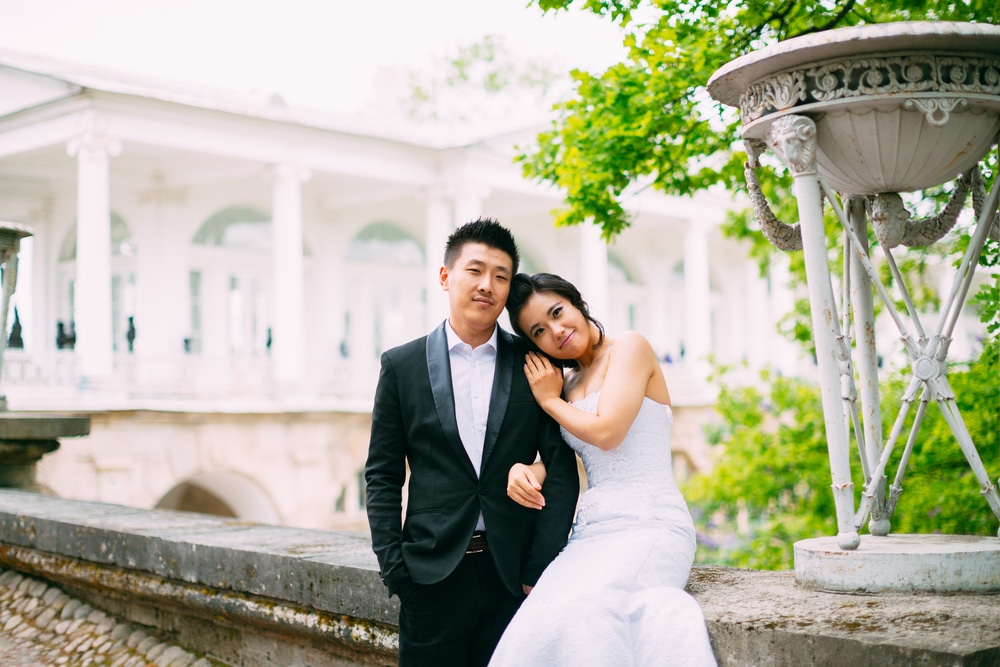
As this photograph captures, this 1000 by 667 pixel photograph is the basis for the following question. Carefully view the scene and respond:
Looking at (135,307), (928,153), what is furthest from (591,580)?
(135,307)

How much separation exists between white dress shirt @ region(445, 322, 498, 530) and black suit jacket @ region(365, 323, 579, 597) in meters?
0.04

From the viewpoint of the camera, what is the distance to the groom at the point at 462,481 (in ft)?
8.94

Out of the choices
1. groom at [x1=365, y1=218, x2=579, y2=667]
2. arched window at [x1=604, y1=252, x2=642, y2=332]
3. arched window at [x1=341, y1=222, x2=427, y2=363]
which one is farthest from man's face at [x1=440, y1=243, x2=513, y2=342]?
arched window at [x1=604, y1=252, x2=642, y2=332]

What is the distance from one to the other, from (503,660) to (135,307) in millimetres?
16497

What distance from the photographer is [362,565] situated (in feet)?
11.3

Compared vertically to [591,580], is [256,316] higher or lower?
higher

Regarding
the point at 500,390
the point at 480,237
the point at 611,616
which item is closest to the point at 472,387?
the point at 500,390

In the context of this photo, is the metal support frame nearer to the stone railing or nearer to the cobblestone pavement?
the stone railing

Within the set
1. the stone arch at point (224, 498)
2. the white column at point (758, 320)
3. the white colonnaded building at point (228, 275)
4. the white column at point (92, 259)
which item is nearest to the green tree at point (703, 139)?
the white colonnaded building at point (228, 275)

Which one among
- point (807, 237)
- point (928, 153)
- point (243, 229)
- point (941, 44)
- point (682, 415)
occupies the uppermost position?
point (243, 229)

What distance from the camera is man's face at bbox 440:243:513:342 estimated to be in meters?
2.81

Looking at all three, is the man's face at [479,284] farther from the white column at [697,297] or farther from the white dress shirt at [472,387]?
the white column at [697,297]

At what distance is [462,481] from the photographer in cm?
275

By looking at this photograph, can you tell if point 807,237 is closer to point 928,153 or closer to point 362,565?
point 928,153
